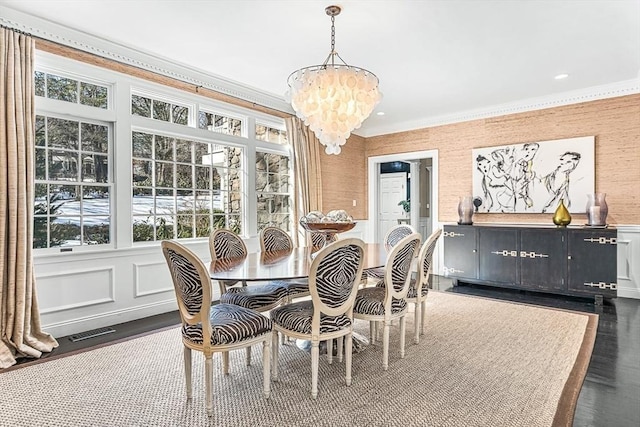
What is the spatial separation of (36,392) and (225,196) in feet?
9.71

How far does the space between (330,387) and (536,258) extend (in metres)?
3.82

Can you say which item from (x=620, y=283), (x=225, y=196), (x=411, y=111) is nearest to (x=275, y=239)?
(x=225, y=196)

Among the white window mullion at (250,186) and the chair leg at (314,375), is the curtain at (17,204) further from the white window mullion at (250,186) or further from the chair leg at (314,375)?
the white window mullion at (250,186)

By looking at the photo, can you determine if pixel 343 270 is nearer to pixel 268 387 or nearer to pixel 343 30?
pixel 268 387

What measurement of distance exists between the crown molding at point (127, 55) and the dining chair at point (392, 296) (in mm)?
3159

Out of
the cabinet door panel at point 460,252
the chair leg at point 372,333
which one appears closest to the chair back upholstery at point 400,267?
the chair leg at point 372,333

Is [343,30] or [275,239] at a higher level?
[343,30]

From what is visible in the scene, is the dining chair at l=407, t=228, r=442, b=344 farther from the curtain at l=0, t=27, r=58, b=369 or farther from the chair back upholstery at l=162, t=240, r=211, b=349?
the curtain at l=0, t=27, r=58, b=369

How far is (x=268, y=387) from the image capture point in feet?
7.33

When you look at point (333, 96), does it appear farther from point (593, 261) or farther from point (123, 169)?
point (593, 261)

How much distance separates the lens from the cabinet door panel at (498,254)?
5.09 m

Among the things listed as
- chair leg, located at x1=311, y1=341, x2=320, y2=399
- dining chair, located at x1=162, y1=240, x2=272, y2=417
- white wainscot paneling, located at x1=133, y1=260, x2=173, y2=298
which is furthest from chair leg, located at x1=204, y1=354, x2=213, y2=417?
white wainscot paneling, located at x1=133, y1=260, x2=173, y2=298

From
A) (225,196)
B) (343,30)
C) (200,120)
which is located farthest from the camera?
(225,196)

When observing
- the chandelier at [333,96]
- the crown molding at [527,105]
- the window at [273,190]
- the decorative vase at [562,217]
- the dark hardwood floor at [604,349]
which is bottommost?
the dark hardwood floor at [604,349]
